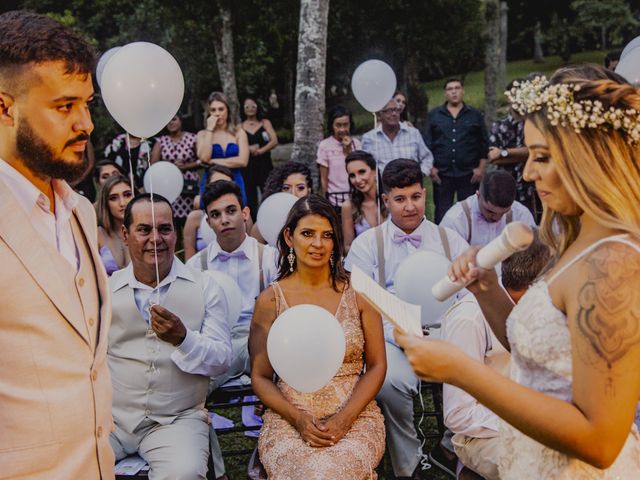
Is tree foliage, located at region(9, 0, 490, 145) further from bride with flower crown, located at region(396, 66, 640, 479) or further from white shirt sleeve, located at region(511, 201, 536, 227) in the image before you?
bride with flower crown, located at region(396, 66, 640, 479)

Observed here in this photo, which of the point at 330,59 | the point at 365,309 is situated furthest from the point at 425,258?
the point at 330,59

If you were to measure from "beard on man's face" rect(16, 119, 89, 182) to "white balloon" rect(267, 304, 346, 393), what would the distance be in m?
1.44

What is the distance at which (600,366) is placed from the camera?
162 centimetres

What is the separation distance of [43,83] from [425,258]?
9.38 feet

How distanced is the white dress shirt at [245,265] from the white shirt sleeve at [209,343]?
0.87 m

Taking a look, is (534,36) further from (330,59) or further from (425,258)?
(425,258)

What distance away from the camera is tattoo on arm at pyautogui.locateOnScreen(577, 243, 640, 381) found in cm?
162

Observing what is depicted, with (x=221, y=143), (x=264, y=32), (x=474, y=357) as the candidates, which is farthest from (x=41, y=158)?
(x=264, y=32)

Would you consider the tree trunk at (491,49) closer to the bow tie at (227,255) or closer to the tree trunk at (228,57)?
the tree trunk at (228,57)

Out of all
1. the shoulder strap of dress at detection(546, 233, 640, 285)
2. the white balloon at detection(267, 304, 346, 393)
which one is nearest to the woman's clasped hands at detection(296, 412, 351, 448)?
the white balloon at detection(267, 304, 346, 393)

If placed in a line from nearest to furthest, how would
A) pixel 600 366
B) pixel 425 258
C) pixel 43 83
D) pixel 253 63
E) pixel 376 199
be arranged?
pixel 600 366 < pixel 43 83 < pixel 425 258 < pixel 376 199 < pixel 253 63

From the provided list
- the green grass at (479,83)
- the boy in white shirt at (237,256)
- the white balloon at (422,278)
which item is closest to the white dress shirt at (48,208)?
the white balloon at (422,278)

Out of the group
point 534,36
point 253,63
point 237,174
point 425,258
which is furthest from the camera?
point 534,36

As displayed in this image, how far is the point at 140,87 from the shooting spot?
426 centimetres
